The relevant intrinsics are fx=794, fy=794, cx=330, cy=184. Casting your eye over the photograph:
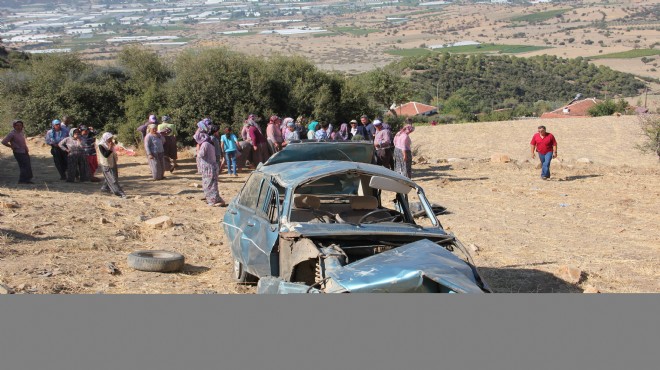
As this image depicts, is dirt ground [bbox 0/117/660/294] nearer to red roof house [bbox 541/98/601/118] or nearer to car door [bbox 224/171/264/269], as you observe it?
car door [bbox 224/171/264/269]

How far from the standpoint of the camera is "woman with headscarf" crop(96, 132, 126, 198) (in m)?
15.5

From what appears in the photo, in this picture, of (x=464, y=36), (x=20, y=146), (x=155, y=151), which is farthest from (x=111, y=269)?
(x=464, y=36)

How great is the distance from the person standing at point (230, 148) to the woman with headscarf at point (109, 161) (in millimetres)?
4005

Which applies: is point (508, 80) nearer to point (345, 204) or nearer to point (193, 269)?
point (193, 269)

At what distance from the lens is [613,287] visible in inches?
376

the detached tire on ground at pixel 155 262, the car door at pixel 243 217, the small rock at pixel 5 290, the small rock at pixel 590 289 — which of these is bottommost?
the small rock at pixel 590 289

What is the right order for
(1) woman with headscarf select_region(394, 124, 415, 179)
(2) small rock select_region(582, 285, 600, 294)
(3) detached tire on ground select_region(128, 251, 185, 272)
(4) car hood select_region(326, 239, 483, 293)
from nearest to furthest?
(4) car hood select_region(326, 239, 483, 293)
(2) small rock select_region(582, 285, 600, 294)
(3) detached tire on ground select_region(128, 251, 185, 272)
(1) woman with headscarf select_region(394, 124, 415, 179)

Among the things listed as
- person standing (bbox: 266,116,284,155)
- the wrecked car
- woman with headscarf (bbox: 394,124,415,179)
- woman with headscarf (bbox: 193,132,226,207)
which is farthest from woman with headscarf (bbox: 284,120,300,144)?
the wrecked car

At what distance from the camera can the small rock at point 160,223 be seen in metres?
13.2

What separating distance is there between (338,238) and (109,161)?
9.75 m

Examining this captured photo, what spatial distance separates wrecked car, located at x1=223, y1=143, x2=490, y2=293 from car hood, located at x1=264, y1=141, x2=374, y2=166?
118 centimetres

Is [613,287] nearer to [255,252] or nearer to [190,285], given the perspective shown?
[255,252]

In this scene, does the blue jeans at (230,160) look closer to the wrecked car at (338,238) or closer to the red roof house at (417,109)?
the wrecked car at (338,238)

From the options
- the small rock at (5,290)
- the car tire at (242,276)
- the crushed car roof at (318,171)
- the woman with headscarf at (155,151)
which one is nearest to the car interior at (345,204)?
the crushed car roof at (318,171)
